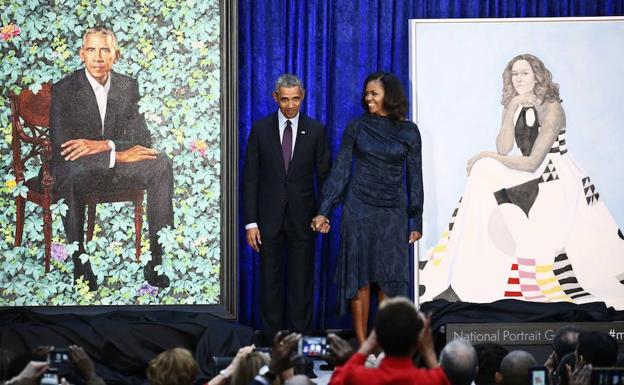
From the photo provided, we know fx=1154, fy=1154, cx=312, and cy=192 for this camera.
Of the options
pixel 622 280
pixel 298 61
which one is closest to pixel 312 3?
pixel 298 61

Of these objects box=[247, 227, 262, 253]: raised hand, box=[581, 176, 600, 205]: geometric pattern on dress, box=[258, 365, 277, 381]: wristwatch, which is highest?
box=[581, 176, 600, 205]: geometric pattern on dress

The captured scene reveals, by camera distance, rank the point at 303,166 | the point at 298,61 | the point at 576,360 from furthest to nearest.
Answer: the point at 298,61
the point at 303,166
the point at 576,360

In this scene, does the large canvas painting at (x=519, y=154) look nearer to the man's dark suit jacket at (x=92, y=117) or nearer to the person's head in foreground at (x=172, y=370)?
the man's dark suit jacket at (x=92, y=117)

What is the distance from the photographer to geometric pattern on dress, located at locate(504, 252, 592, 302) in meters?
7.47

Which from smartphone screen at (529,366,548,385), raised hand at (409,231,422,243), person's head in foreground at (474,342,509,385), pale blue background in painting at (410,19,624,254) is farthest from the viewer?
pale blue background in painting at (410,19,624,254)

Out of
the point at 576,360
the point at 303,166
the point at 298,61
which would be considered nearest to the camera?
the point at 576,360

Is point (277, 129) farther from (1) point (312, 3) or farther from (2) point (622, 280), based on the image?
(2) point (622, 280)

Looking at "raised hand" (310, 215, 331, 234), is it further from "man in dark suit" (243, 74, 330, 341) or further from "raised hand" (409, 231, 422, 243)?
"raised hand" (409, 231, 422, 243)

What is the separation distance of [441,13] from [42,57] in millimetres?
2688

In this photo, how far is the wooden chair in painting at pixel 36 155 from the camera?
7.27 m

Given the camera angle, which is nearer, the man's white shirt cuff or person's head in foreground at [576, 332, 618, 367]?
person's head in foreground at [576, 332, 618, 367]

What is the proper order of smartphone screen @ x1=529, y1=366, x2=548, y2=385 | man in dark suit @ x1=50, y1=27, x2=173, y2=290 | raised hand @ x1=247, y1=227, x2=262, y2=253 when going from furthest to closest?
man in dark suit @ x1=50, y1=27, x2=173, y2=290 < raised hand @ x1=247, y1=227, x2=262, y2=253 < smartphone screen @ x1=529, y1=366, x2=548, y2=385

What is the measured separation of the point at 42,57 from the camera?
7.28m

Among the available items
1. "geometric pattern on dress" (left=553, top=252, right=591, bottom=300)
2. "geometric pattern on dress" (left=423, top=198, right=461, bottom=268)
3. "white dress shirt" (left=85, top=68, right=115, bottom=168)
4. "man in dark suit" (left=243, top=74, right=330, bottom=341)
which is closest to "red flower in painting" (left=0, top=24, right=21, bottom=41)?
"white dress shirt" (left=85, top=68, right=115, bottom=168)
